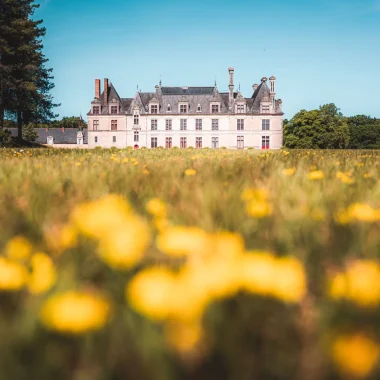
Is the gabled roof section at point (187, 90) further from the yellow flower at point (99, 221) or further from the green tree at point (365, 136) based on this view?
the yellow flower at point (99, 221)

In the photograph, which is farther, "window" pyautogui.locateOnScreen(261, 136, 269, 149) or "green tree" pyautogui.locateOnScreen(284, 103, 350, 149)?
"green tree" pyautogui.locateOnScreen(284, 103, 350, 149)

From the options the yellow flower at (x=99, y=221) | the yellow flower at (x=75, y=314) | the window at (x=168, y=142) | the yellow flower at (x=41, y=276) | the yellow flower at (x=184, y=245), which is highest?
the window at (x=168, y=142)

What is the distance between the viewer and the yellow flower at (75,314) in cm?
51

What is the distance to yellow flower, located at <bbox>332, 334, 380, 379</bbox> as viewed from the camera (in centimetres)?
49

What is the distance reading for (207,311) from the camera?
0.61 m

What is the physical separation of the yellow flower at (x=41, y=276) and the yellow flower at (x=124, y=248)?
11cm

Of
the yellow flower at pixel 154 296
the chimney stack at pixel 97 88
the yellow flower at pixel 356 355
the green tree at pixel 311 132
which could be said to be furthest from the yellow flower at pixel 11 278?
the green tree at pixel 311 132

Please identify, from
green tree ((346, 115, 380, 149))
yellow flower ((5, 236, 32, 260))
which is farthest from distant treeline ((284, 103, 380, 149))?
yellow flower ((5, 236, 32, 260))

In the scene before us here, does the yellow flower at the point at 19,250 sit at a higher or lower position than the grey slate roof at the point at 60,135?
lower

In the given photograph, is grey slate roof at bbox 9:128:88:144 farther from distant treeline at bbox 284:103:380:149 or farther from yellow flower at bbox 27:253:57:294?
yellow flower at bbox 27:253:57:294

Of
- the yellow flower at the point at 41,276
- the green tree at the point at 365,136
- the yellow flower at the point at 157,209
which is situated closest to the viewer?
the yellow flower at the point at 41,276

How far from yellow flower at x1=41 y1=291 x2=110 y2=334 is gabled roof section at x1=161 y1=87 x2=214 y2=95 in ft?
151

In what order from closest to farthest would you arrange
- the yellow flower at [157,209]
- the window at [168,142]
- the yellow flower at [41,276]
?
the yellow flower at [41,276] < the yellow flower at [157,209] < the window at [168,142]

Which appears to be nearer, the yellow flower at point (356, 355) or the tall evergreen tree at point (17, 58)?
the yellow flower at point (356, 355)
